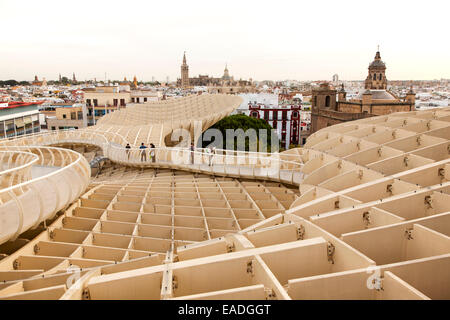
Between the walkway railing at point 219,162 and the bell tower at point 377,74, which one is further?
the bell tower at point 377,74

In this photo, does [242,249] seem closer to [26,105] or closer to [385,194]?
[385,194]

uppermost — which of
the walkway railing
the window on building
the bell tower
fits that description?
the bell tower

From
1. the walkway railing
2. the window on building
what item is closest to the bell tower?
the window on building

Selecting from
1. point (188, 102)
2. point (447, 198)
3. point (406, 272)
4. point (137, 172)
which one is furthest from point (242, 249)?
point (188, 102)

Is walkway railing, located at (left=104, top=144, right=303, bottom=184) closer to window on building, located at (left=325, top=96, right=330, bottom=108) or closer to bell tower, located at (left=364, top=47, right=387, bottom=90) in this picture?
window on building, located at (left=325, top=96, right=330, bottom=108)

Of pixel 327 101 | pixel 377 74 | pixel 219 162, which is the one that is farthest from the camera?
pixel 377 74

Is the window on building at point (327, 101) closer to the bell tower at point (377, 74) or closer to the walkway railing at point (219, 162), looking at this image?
the bell tower at point (377, 74)

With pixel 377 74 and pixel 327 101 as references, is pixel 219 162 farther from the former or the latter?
pixel 377 74

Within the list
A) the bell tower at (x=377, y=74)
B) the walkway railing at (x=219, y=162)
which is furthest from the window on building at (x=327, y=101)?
the walkway railing at (x=219, y=162)

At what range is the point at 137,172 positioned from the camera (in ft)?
59.4

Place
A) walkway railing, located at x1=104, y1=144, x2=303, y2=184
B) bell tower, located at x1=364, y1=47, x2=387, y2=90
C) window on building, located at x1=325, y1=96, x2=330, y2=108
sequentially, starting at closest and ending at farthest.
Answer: walkway railing, located at x1=104, y1=144, x2=303, y2=184 < window on building, located at x1=325, y1=96, x2=330, y2=108 < bell tower, located at x1=364, y1=47, x2=387, y2=90

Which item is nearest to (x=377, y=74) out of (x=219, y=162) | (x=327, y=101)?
(x=327, y=101)

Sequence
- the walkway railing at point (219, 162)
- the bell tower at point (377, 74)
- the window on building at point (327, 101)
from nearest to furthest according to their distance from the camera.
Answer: the walkway railing at point (219, 162), the window on building at point (327, 101), the bell tower at point (377, 74)

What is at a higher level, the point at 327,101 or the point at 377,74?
the point at 377,74
